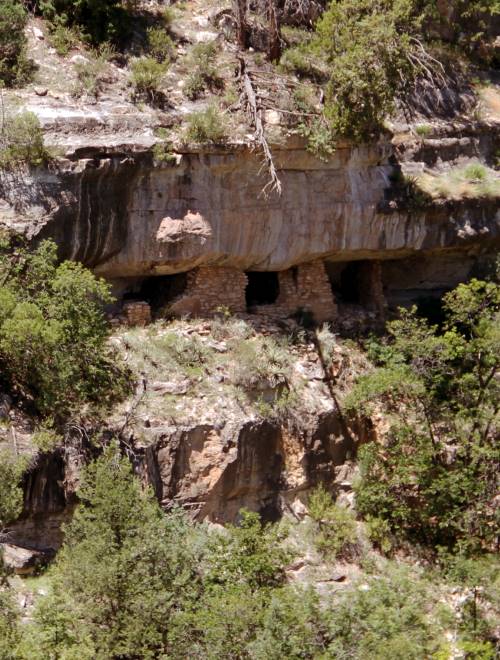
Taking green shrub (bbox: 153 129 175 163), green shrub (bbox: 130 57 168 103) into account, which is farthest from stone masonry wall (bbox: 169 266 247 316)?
green shrub (bbox: 130 57 168 103)

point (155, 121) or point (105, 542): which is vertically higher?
point (155, 121)

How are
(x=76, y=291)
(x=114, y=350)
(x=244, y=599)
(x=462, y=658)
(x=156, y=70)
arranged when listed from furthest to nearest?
(x=156, y=70) < (x=114, y=350) < (x=76, y=291) < (x=462, y=658) < (x=244, y=599)

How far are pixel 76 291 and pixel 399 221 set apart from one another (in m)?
6.74

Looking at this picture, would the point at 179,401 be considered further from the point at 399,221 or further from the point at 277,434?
the point at 399,221

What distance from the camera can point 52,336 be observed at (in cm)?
1548

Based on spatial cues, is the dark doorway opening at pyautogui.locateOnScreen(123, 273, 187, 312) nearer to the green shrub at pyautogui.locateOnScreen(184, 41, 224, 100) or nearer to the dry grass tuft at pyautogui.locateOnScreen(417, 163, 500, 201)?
the green shrub at pyautogui.locateOnScreen(184, 41, 224, 100)

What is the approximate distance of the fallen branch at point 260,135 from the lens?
17984 mm

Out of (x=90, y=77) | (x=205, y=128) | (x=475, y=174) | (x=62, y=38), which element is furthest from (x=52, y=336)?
(x=475, y=174)

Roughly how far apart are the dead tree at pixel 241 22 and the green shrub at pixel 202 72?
0.74 meters

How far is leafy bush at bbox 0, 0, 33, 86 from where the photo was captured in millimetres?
18078

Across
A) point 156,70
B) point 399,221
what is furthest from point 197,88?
point 399,221

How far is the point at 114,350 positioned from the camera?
677 inches

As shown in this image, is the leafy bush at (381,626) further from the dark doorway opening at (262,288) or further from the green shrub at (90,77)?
the green shrub at (90,77)

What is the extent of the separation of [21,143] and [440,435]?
8.40 m
